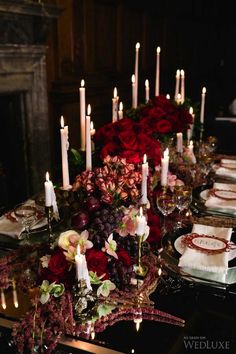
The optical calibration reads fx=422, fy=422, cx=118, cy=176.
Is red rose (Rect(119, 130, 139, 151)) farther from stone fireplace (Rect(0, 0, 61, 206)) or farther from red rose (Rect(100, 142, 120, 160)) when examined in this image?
stone fireplace (Rect(0, 0, 61, 206))

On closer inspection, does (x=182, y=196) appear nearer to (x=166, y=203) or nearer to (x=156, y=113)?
(x=166, y=203)

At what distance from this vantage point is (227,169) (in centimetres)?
200

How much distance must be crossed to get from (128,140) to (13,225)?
480mm

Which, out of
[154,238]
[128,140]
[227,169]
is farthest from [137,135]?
[227,169]

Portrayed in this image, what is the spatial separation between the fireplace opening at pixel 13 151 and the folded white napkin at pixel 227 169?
58.2 inches

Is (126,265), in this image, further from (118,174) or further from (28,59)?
(28,59)

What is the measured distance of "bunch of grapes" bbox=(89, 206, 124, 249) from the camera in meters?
1.03

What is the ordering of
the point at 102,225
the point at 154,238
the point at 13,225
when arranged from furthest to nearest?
the point at 13,225, the point at 154,238, the point at 102,225

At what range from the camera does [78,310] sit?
0.93 meters

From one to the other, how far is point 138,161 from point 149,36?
350 centimetres

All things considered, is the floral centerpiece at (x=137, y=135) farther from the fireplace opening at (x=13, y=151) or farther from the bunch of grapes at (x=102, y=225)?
the fireplace opening at (x=13, y=151)

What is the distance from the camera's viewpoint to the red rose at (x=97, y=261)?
0.97 metres

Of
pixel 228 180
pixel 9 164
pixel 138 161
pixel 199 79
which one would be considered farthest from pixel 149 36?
pixel 138 161

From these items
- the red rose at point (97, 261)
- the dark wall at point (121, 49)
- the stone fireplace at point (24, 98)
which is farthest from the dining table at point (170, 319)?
the dark wall at point (121, 49)
